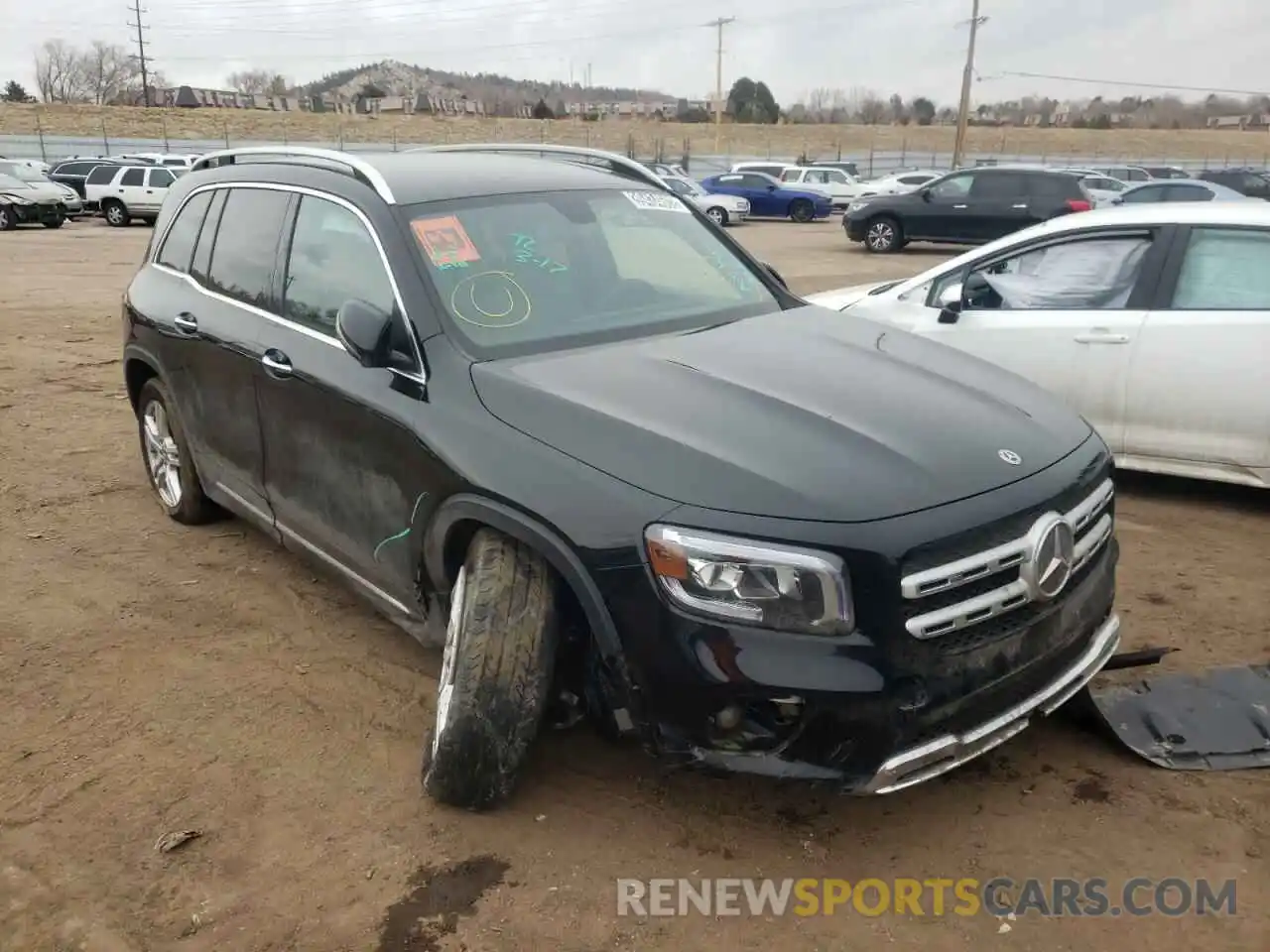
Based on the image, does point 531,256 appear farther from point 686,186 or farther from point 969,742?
point 686,186

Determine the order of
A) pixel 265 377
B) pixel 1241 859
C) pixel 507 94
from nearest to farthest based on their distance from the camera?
pixel 1241 859
pixel 265 377
pixel 507 94

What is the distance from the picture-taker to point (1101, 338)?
5609 mm

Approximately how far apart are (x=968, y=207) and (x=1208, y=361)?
15682mm

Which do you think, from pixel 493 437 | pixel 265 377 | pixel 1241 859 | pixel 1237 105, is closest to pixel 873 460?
pixel 493 437

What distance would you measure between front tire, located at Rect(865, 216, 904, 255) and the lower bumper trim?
62.4 ft

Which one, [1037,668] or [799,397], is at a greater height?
[799,397]

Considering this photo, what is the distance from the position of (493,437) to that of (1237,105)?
4734 inches

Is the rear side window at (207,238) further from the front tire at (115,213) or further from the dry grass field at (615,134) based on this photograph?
the dry grass field at (615,134)

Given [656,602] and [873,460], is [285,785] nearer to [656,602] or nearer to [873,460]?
[656,602]

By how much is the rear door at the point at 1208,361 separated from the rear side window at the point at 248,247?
4.26 metres

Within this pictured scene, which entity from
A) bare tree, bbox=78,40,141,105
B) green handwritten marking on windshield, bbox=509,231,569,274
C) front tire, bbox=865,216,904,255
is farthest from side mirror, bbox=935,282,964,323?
bare tree, bbox=78,40,141,105

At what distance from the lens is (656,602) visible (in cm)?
263

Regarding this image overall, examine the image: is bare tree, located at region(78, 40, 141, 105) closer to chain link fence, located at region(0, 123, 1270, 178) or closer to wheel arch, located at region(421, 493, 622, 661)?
chain link fence, located at region(0, 123, 1270, 178)

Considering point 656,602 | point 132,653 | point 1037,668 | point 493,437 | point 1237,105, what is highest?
point 1237,105
